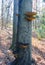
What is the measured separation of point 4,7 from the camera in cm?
967

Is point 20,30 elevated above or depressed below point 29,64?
above

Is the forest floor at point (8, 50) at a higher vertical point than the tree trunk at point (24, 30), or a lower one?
lower

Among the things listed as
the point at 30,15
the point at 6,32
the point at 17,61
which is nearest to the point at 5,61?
the point at 17,61

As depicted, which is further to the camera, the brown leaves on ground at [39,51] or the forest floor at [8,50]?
the brown leaves on ground at [39,51]

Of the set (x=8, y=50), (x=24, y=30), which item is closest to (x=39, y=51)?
(x=8, y=50)

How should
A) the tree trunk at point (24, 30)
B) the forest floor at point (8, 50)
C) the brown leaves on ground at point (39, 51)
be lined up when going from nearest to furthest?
the tree trunk at point (24, 30) < the forest floor at point (8, 50) < the brown leaves on ground at point (39, 51)

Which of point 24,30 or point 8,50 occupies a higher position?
point 24,30

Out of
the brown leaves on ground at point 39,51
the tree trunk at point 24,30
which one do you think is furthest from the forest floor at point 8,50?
the tree trunk at point 24,30

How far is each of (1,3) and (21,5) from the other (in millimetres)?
6578

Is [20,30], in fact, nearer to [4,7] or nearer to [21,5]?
[21,5]

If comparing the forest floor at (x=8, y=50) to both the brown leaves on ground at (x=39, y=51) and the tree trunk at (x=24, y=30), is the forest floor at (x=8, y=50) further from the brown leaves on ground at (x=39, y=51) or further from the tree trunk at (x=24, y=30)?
the tree trunk at (x=24, y=30)

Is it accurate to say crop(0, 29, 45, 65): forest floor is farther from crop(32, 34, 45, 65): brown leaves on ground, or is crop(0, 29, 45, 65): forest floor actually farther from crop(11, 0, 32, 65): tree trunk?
crop(11, 0, 32, 65): tree trunk

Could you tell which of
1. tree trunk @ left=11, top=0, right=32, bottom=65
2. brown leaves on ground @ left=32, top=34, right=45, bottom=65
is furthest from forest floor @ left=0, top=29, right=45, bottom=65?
tree trunk @ left=11, top=0, right=32, bottom=65

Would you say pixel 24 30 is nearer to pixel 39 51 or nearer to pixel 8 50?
pixel 8 50
